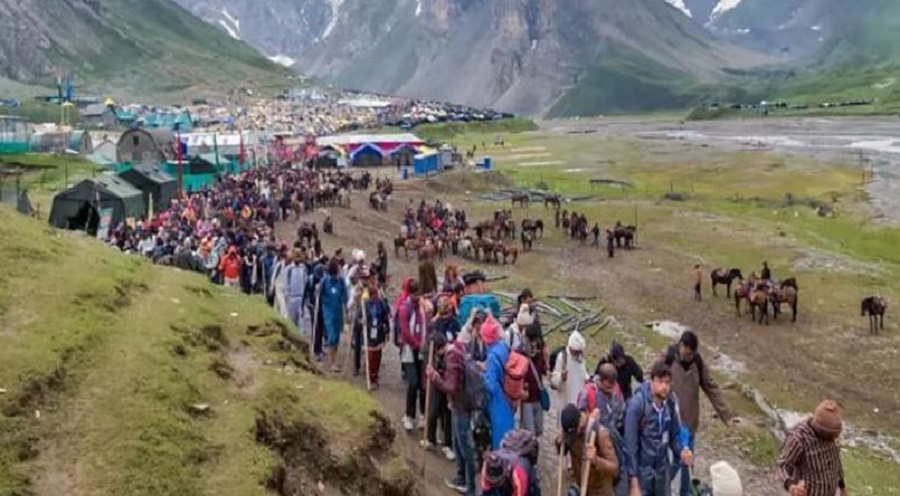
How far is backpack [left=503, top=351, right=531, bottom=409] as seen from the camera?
12.3 metres

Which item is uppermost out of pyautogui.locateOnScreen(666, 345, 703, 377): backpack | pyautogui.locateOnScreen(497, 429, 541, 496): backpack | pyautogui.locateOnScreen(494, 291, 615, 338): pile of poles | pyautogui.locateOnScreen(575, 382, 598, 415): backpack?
pyautogui.locateOnScreen(666, 345, 703, 377): backpack

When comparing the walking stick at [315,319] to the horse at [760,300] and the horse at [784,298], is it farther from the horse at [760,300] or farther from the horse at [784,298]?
the horse at [784,298]

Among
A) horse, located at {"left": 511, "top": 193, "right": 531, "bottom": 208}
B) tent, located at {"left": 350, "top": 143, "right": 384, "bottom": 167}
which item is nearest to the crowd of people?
horse, located at {"left": 511, "top": 193, "right": 531, "bottom": 208}

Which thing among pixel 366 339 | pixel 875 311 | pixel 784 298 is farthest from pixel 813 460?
pixel 784 298

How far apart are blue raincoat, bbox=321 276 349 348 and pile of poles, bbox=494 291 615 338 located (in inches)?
409

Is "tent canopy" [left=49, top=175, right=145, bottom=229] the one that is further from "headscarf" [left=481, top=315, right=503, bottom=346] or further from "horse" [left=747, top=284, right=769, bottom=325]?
"headscarf" [left=481, top=315, right=503, bottom=346]

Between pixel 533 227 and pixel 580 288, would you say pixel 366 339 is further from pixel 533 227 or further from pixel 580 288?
pixel 533 227

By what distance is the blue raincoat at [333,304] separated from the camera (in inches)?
726

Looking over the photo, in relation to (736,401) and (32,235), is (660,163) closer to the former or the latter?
(736,401)

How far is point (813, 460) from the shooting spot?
9.11m

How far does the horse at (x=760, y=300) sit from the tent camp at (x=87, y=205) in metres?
25.4

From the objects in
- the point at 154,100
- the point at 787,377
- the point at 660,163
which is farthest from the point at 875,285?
the point at 154,100

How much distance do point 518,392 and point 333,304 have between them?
6971 mm

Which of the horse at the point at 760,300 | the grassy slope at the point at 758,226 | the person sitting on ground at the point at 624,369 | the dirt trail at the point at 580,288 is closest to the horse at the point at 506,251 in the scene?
the dirt trail at the point at 580,288
